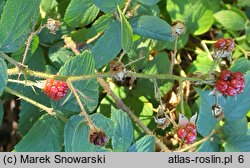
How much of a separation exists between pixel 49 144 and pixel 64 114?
4.5 inches

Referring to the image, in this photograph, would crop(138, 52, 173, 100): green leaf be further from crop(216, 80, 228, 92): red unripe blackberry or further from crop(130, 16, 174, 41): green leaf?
crop(216, 80, 228, 92): red unripe blackberry

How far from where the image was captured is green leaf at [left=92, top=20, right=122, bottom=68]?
157cm

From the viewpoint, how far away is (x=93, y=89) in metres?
1.56

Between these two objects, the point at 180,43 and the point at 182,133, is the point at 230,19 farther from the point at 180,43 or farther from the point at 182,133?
the point at 182,133

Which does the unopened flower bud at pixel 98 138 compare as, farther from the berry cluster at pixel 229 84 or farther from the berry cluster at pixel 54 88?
the berry cluster at pixel 229 84

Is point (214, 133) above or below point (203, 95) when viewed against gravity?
below

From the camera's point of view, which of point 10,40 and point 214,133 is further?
point 214,133

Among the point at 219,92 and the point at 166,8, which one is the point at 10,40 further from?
the point at 166,8

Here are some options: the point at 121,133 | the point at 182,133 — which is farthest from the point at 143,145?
the point at 182,133

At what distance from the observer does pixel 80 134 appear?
1.37m

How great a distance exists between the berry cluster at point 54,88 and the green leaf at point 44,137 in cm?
28

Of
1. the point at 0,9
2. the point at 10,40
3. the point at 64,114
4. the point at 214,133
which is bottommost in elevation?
the point at 214,133

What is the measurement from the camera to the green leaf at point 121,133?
1514mm

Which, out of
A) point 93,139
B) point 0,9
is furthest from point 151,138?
point 0,9
